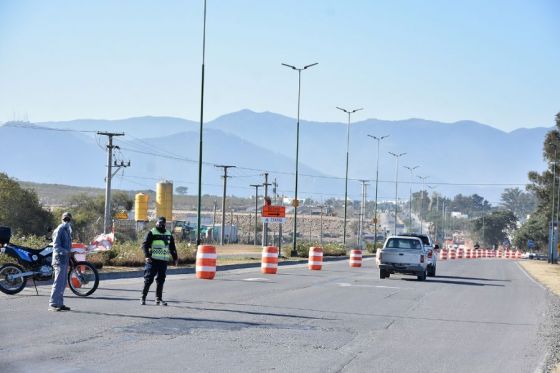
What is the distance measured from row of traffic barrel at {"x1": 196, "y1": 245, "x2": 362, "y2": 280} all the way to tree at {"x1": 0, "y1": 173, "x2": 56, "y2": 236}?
30.9 metres

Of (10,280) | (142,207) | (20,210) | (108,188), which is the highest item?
(108,188)

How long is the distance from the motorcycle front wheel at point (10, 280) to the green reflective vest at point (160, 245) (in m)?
2.95

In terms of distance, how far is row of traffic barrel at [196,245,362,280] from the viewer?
28.6m

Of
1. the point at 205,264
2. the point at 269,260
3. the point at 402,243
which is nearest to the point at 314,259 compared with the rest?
the point at 402,243

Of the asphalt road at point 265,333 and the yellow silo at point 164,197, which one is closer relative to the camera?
the asphalt road at point 265,333

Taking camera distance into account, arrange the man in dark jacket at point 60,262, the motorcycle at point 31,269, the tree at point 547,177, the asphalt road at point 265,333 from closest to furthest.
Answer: the asphalt road at point 265,333 < the man in dark jacket at point 60,262 < the motorcycle at point 31,269 < the tree at point 547,177

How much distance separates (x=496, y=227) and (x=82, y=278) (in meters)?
171

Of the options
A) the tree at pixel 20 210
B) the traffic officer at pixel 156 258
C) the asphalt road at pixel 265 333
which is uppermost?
the tree at pixel 20 210

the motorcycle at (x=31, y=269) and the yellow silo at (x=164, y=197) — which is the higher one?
the yellow silo at (x=164, y=197)

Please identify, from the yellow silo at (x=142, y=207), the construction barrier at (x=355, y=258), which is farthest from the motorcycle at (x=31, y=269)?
the yellow silo at (x=142, y=207)

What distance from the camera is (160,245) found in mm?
18750

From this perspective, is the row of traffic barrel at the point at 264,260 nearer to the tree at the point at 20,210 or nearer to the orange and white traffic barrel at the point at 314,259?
the orange and white traffic barrel at the point at 314,259

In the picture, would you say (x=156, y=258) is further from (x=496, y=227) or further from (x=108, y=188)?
(x=496, y=227)

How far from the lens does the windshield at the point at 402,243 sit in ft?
116
